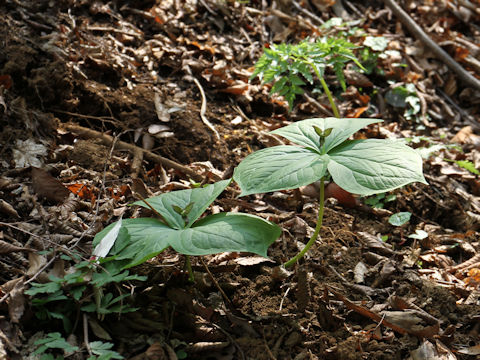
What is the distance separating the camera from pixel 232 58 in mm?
3865

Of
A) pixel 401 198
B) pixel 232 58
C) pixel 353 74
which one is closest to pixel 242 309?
pixel 401 198

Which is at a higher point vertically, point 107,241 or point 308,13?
point 308,13

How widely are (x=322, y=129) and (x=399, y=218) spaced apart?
1004mm

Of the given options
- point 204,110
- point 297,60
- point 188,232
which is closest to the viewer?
point 188,232

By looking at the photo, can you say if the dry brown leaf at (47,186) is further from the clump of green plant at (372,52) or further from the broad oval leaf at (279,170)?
the clump of green plant at (372,52)

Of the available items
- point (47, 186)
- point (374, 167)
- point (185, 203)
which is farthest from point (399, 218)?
point (47, 186)

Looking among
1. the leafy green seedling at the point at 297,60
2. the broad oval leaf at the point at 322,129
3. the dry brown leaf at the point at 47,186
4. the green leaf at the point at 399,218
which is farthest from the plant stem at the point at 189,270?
the green leaf at the point at 399,218

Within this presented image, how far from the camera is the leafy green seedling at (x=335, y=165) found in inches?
67.1

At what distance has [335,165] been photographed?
181 centimetres

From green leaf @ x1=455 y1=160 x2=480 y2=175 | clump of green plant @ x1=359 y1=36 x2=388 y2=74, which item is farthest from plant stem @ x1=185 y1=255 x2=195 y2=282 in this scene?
clump of green plant @ x1=359 y1=36 x2=388 y2=74

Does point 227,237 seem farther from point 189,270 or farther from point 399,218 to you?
point 399,218

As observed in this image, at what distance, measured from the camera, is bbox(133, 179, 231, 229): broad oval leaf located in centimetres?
183

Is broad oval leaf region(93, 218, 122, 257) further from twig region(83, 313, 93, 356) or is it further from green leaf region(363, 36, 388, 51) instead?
green leaf region(363, 36, 388, 51)

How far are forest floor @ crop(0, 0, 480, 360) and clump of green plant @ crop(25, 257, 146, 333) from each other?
0.04 feet
